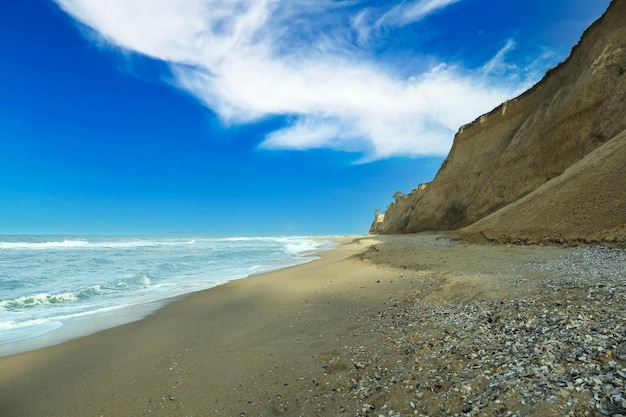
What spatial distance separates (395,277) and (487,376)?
7.65 meters

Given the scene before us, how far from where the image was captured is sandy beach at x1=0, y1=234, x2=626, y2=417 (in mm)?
3367

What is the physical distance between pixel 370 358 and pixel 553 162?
82.5ft

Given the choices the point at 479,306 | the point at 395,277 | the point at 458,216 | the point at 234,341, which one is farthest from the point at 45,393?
the point at 458,216

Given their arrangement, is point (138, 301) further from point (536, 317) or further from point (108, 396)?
point (536, 317)

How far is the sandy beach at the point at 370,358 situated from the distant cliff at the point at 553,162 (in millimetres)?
7009

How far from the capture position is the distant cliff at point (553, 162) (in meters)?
14.0

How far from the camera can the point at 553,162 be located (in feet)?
76.1

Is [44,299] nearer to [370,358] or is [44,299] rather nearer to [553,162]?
[370,358]

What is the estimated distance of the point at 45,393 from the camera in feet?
16.6

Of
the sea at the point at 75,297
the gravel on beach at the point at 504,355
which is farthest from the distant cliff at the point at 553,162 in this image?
the sea at the point at 75,297

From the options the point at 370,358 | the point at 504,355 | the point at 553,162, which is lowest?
the point at 370,358

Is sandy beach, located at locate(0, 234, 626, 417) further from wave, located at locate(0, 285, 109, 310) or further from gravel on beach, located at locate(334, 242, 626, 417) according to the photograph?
wave, located at locate(0, 285, 109, 310)

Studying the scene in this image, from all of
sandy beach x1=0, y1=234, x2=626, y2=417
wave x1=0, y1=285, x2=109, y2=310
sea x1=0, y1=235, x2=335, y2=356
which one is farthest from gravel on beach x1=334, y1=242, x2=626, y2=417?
wave x1=0, y1=285, x2=109, y2=310

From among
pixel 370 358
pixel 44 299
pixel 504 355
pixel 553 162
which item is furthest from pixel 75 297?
pixel 553 162
